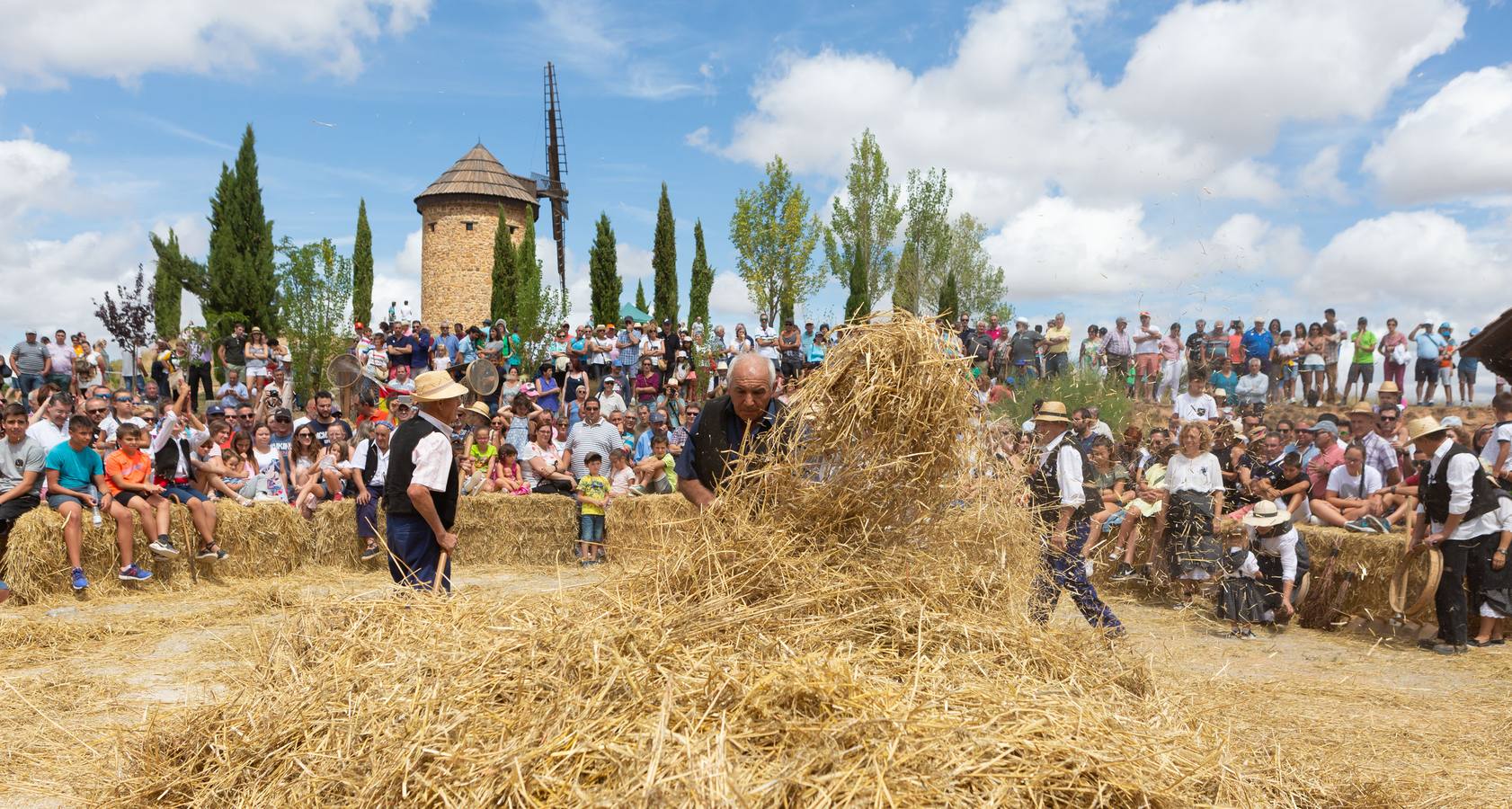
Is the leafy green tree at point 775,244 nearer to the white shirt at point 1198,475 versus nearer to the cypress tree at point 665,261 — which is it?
the cypress tree at point 665,261

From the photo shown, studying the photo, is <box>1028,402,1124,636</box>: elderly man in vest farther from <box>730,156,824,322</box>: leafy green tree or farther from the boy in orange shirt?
<box>730,156,824,322</box>: leafy green tree

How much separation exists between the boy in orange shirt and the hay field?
5.22 meters

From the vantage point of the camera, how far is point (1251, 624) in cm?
831

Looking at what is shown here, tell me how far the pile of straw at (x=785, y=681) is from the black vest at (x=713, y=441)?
0.66 m

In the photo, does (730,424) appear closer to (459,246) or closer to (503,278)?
(503,278)

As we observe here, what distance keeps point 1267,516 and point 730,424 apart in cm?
591

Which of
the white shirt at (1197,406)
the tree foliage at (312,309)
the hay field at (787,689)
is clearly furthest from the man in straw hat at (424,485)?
the tree foliage at (312,309)

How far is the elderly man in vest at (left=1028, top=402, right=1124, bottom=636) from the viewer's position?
5.77 meters

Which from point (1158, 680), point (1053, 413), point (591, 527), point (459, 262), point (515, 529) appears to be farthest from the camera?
point (459, 262)

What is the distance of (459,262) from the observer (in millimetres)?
40406

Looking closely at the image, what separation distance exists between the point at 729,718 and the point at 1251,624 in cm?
726

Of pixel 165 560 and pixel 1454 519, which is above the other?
pixel 1454 519

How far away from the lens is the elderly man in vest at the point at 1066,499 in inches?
227

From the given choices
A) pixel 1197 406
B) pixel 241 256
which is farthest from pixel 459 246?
pixel 1197 406
